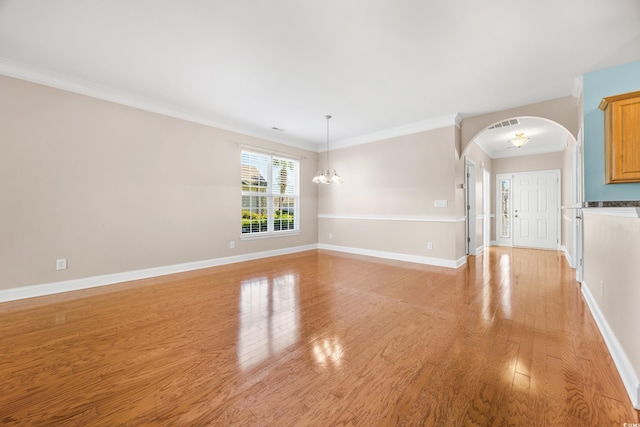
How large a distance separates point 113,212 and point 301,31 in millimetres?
3614

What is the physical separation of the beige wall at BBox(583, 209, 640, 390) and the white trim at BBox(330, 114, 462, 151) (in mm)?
2694

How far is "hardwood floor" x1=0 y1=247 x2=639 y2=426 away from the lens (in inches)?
55.5

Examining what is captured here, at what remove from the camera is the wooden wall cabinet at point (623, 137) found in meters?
2.78

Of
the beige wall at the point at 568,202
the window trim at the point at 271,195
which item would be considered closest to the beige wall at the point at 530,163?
the beige wall at the point at 568,202

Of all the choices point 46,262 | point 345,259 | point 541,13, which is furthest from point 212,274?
point 541,13

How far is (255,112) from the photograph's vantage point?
4.62 m

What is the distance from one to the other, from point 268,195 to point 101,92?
10.7 feet

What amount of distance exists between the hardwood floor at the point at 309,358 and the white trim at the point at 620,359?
0.05m

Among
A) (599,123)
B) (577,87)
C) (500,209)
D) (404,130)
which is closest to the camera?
(599,123)

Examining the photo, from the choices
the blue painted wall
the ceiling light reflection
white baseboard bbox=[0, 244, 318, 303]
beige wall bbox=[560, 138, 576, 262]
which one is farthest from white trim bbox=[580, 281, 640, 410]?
white baseboard bbox=[0, 244, 318, 303]

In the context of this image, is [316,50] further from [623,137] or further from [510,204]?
[510,204]

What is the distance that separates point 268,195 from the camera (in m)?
5.96

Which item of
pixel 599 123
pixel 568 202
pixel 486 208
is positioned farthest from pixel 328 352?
pixel 486 208

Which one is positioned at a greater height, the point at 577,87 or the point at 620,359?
the point at 577,87
